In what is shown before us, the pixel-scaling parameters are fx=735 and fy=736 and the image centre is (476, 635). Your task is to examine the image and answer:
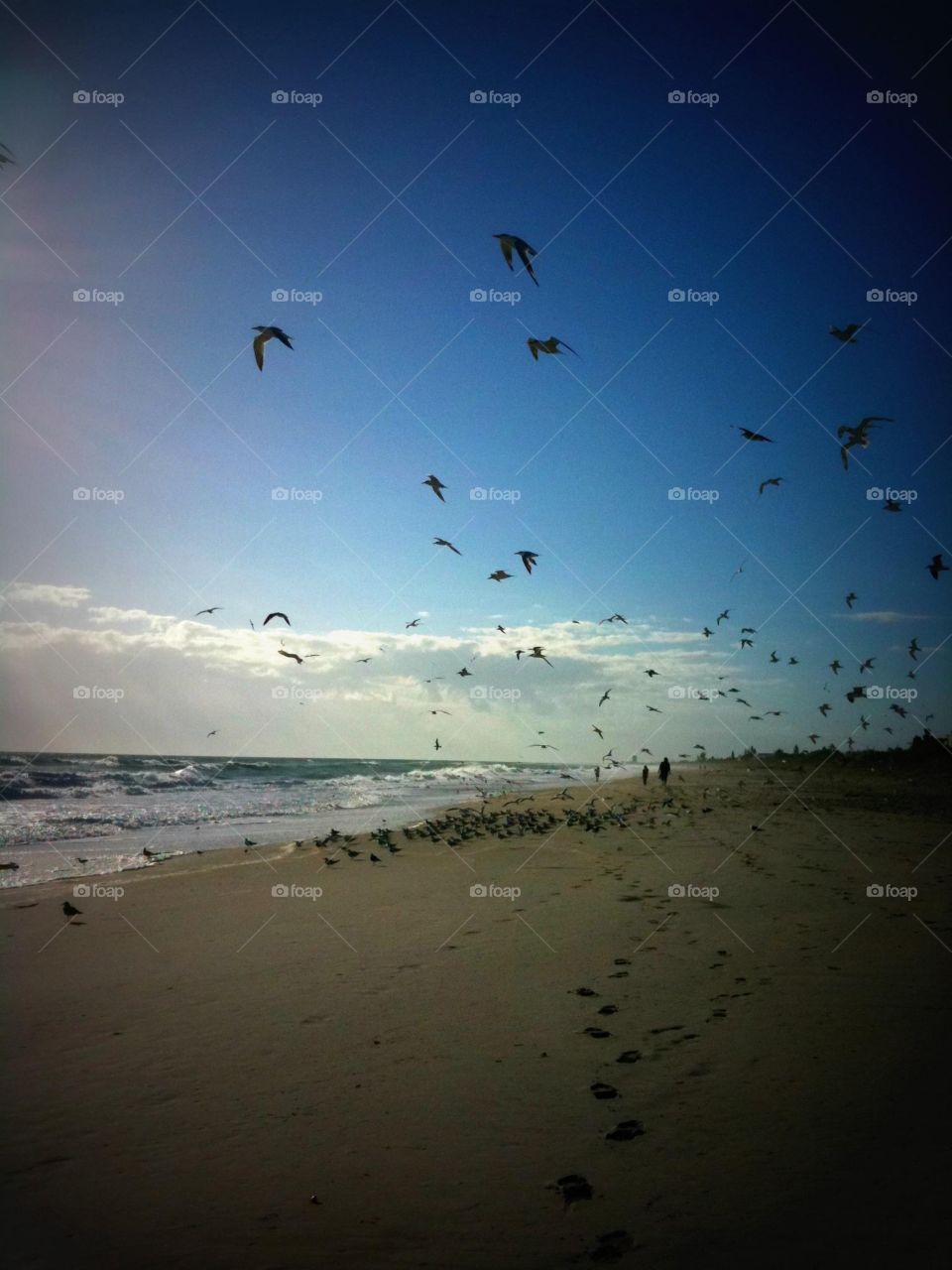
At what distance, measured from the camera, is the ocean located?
43.3 ft

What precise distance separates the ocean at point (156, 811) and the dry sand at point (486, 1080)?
508cm

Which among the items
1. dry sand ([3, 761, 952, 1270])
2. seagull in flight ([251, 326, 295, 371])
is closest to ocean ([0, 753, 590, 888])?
dry sand ([3, 761, 952, 1270])

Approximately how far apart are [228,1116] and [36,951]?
4.48 m

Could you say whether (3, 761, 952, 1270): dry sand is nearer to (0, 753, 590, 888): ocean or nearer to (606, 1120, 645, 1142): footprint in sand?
(606, 1120, 645, 1142): footprint in sand

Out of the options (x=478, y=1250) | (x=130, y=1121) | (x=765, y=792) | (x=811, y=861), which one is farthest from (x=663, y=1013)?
(x=765, y=792)

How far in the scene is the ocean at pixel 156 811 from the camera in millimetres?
13203

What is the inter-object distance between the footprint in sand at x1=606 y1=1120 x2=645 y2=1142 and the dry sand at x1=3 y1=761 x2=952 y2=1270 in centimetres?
3

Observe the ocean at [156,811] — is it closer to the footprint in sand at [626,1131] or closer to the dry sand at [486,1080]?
the dry sand at [486,1080]

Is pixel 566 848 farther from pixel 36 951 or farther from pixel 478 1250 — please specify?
pixel 478 1250

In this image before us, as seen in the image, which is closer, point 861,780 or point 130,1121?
point 130,1121

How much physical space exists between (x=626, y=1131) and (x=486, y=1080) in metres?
0.93

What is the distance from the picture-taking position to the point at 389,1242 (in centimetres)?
304

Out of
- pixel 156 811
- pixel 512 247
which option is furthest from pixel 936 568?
pixel 156 811

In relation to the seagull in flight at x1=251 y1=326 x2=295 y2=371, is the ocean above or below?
below
